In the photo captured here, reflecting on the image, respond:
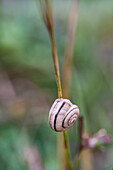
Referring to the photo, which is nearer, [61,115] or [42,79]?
[61,115]

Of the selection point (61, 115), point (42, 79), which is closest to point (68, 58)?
point (42, 79)

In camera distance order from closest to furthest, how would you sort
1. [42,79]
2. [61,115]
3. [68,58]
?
[61,115], [68,58], [42,79]

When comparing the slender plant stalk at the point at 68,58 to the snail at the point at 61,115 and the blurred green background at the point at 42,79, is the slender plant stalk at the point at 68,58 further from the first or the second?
the snail at the point at 61,115

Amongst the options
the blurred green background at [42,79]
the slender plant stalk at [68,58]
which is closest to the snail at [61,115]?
the blurred green background at [42,79]

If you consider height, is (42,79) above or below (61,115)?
below

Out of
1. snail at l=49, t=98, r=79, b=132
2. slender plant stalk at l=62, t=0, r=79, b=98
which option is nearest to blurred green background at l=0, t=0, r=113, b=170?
slender plant stalk at l=62, t=0, r=79, b=98

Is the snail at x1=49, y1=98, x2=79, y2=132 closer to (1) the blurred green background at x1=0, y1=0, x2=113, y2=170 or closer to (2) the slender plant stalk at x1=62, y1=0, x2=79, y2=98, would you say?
(1) the blurred green background at x1=0, y1=0, x2=113, y2=170

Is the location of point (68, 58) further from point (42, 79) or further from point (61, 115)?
point (61, 115)

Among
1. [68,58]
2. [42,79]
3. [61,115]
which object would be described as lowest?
[42,79]
